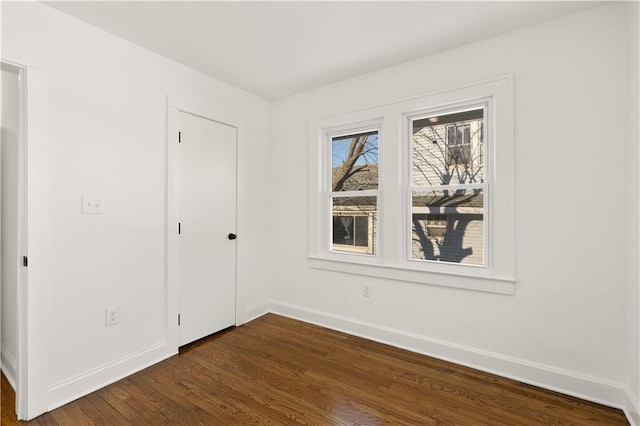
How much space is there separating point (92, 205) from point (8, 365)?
1.38 metres

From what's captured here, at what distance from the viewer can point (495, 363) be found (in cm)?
242

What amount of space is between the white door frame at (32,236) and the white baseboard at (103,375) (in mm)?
75

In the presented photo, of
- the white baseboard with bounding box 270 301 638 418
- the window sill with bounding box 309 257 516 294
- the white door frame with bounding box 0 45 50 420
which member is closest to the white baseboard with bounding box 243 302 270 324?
the white baseboard with bounding box 270 301 638 418

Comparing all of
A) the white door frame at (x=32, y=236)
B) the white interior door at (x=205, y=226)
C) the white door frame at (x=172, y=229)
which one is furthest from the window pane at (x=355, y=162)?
the white door frame at (x=32, y=236)

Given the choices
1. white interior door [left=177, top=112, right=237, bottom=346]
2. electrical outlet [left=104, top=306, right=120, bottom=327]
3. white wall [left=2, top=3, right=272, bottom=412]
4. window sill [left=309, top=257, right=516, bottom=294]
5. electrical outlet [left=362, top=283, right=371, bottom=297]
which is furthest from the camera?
electrical outlet [left=362, top=283, right=371, bottom=297]

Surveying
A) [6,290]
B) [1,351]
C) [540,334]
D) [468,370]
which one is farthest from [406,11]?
[1,351]

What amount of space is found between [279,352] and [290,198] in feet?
5.42

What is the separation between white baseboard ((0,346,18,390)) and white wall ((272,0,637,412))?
2973 mm

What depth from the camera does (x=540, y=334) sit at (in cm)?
227

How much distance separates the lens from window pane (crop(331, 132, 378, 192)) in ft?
10.5

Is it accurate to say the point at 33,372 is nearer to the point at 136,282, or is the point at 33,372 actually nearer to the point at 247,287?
the point at 136,282

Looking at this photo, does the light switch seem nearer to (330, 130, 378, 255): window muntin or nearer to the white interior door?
the white interior door

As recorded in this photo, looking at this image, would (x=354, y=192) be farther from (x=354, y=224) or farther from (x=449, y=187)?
(x=449, y=187)

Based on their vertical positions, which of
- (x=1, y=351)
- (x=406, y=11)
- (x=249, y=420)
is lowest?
(x=249, y=420)
